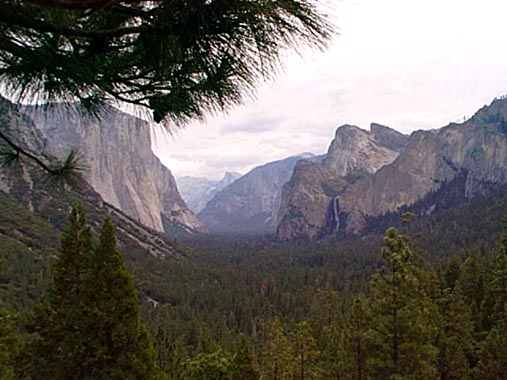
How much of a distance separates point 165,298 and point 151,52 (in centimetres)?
7220

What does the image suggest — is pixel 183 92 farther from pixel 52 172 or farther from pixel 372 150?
pixel 372 150

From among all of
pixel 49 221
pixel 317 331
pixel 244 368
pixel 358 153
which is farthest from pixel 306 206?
pixel 244 368

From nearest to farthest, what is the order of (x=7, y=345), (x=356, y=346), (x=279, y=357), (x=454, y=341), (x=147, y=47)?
(x=147, y=47) < (x=7, y=345) < (x=356, y=346) < (x=454, y=341) < (x=279, y=357)

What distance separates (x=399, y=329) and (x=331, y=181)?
556 feet

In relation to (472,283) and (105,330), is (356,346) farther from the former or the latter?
(472,283)

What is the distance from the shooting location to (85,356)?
29.8ft

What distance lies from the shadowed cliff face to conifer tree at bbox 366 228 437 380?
12198 cm

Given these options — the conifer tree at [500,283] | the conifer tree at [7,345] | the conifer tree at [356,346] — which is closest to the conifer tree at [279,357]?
the conifer tree at [356,346]

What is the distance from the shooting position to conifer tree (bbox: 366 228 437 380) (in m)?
10.8

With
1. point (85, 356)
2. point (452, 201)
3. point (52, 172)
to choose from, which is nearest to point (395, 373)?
point (85, 356)

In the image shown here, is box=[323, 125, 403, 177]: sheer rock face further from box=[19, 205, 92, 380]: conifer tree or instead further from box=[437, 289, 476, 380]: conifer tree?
box=[19, 205, 92, 380]: conifer tree

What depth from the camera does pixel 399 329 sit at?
1105cm

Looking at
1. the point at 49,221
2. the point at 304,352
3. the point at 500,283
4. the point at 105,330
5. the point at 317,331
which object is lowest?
the point at 317,331

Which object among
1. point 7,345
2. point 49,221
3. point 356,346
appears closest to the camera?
point 7,345
